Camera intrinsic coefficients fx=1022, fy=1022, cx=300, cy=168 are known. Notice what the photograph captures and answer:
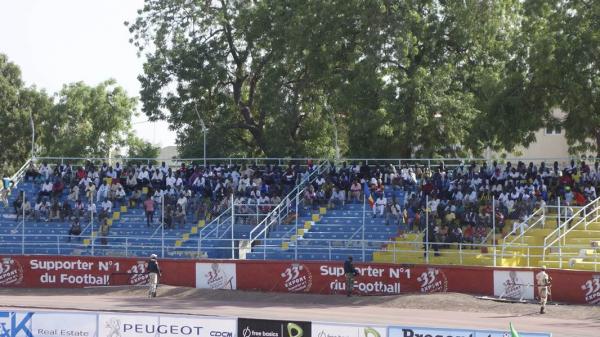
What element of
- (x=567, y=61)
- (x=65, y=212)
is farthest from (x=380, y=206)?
(x=65, y=212)

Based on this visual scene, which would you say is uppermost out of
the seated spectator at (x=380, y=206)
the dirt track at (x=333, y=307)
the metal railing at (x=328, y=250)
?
the seated spectator at (x=380, y=206)

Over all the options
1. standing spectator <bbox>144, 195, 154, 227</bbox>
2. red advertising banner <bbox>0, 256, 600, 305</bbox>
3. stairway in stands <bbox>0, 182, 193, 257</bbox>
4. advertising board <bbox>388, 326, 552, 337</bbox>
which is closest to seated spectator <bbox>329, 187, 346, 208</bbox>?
red advertising banner <bbox>0, 256, 600, 305</bbox>

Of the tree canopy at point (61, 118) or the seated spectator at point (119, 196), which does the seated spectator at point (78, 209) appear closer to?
the seated spectator at point (119, 196)

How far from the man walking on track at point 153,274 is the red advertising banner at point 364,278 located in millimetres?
3256

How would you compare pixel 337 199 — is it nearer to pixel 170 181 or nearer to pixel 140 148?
pixel 170 181

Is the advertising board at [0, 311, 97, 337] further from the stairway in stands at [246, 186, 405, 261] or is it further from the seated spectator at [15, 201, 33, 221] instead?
the seated spectator at [15, 201, 33, 221]

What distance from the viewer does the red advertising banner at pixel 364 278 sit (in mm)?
34469

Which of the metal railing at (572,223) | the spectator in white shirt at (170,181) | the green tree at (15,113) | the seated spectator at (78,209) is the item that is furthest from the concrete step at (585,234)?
the green tree at (15,113)

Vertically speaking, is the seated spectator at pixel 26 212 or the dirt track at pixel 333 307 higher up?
the seated spectator at pixel 26 212

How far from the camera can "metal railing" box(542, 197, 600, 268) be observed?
33.0m

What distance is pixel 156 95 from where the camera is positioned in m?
57.7

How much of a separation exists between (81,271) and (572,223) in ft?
61.4

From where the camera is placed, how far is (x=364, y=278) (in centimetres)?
3609

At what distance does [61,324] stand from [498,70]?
108ft
